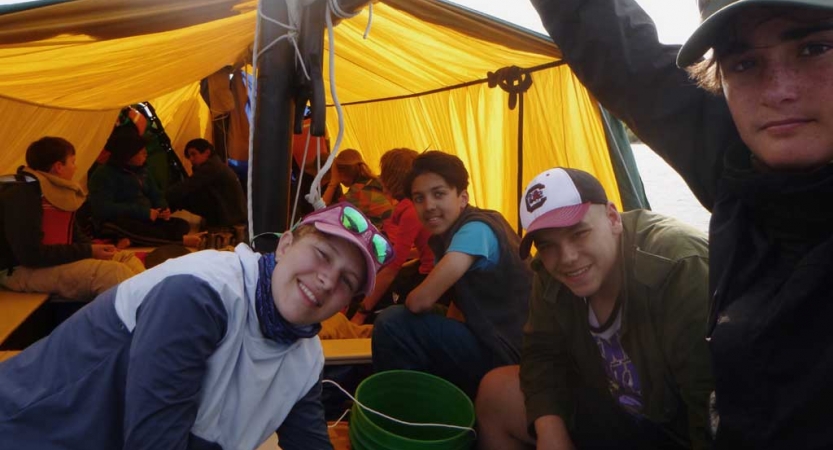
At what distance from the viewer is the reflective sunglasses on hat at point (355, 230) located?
127 cm

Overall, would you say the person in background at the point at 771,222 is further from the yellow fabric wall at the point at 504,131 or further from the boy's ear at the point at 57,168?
the boy's ear at the point at 57,168

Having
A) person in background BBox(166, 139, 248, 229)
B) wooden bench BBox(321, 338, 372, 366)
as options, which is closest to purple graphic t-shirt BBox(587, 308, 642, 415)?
wooden bench BBox(321, 338, 372, 366)

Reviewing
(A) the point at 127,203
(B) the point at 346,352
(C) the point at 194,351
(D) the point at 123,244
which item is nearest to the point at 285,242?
(C) the point at 194,351

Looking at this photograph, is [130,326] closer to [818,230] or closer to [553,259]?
[553,259]

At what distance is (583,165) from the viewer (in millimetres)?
3004

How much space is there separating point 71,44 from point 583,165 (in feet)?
7.84

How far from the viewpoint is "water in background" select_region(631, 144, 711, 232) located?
982 centimetres

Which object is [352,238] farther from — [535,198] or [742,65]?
[742,65]

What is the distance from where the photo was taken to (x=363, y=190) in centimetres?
397

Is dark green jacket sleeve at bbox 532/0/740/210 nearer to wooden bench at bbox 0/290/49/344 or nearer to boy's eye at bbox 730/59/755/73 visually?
boy's eye at bbox 730/59/755/73

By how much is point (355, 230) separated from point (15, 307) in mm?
2491

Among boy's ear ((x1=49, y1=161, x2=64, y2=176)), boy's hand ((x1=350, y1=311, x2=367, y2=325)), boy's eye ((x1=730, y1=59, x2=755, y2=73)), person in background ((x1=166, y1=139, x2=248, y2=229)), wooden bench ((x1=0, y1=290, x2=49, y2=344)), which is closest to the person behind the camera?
boy's eye ((x1=730, y1=59, x2=755, y2=73))

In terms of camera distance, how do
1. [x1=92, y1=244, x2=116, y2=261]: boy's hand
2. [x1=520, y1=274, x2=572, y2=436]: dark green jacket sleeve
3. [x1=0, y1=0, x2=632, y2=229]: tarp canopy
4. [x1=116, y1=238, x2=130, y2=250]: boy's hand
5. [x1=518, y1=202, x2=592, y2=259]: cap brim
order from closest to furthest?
[x1=518, y1=202, x2=592, y2=259]: cap brim → [x1=520, y1=274, x2=572, y2=436]: dark green jacket sleeve → [x1=0, y1=0, x2=632, y2=229]: tarp canopy → [x1=92, y1=244, x2=116, y2=261]: boy's hand → [x1=116, y1=238, x2=130, y2=250]: boy's hand

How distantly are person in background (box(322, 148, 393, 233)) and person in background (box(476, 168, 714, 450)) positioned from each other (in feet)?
6.36
